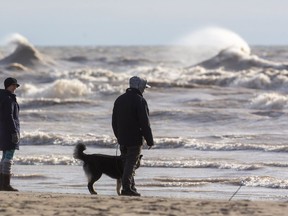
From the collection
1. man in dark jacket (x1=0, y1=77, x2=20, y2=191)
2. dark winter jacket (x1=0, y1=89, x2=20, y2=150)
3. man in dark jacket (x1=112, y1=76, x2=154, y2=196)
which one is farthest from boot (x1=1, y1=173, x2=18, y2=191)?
man in dark jacket (x1=112, y1=76, x2=154, y2=196)

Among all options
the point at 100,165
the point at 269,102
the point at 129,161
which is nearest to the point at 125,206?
the point at 129,161

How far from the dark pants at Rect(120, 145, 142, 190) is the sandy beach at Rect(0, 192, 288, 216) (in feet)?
1.70

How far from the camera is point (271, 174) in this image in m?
15.9

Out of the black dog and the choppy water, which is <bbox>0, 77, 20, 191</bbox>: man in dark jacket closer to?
the black dog

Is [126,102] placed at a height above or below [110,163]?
above

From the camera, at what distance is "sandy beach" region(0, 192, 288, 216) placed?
32.3 ft

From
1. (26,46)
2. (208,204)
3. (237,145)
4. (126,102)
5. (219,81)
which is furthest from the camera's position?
(26,46)

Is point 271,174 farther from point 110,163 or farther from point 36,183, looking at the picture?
point 110,163

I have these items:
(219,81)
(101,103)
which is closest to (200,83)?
(219,81)

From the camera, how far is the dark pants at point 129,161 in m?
11.3

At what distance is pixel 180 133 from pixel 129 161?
12742 mm

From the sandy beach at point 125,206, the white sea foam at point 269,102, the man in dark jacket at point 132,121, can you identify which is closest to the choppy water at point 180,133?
the white sea foam at point 269,102

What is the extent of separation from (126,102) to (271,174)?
212 inches

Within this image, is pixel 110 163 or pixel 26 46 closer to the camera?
pixel 110 163
